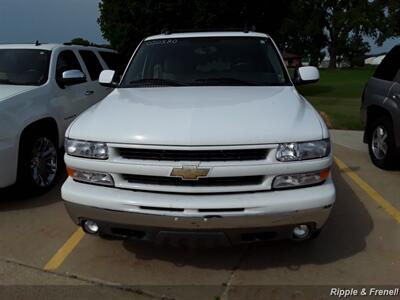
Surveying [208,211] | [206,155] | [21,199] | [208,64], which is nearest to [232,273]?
[208,211]

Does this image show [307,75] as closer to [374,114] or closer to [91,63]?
[374,114]

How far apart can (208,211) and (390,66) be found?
4568 mm

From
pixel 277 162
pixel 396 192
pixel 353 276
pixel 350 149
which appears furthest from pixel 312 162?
pixel 350 149

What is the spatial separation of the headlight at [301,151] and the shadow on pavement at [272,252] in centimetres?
99

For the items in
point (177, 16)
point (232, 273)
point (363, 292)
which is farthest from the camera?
point (177, 16)

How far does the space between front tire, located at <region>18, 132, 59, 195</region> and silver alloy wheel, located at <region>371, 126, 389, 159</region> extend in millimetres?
4329

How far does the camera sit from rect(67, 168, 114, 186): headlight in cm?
347

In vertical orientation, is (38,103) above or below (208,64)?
below

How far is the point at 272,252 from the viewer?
4.03 meters

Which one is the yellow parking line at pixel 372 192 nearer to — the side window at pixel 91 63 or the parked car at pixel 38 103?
the parked car at pixel 38 103

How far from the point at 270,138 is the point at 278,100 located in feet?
2.58

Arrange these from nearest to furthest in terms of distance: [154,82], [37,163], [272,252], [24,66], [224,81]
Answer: [272,252] → [224,81] → [154,82] → [37,163] → [24,66]

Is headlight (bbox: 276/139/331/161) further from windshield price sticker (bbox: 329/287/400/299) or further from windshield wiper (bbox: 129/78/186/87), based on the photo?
windshield wiper (bbox: 129/78/186/87)

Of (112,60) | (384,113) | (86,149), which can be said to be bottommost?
(384,113)
